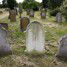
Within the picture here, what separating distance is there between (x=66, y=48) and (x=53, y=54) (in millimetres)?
678

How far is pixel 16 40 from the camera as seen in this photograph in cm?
1130

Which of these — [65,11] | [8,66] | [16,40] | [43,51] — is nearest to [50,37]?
[16,40]

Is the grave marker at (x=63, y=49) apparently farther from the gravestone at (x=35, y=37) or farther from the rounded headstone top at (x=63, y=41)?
the gravestone at (x=35, y=37)

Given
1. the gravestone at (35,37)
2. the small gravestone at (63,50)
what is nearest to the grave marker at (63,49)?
the small gravestone at (63,50)

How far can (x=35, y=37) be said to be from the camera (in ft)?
29.1

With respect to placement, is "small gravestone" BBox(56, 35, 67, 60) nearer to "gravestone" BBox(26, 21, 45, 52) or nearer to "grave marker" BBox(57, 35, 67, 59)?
"grave marker" BBox(57, 35, 67, 59)

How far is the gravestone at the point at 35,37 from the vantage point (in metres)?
8.80

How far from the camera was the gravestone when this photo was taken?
346 inches

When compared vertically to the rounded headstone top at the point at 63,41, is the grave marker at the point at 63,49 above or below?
below

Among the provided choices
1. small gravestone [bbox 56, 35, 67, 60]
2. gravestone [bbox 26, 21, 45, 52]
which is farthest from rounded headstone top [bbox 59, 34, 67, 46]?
gravestone [bbox 26, 21, 45, 52]

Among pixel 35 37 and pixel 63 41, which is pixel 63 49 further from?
pixel 35 37

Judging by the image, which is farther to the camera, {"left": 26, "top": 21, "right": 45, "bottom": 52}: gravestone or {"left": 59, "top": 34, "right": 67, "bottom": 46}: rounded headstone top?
{"left": 26, "top": 21, "right": 45, "bottom": 52}: gravestone

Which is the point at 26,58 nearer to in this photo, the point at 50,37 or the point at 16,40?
the point at 16,40

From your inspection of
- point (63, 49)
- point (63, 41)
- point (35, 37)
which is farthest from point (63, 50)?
point (35, 37)
